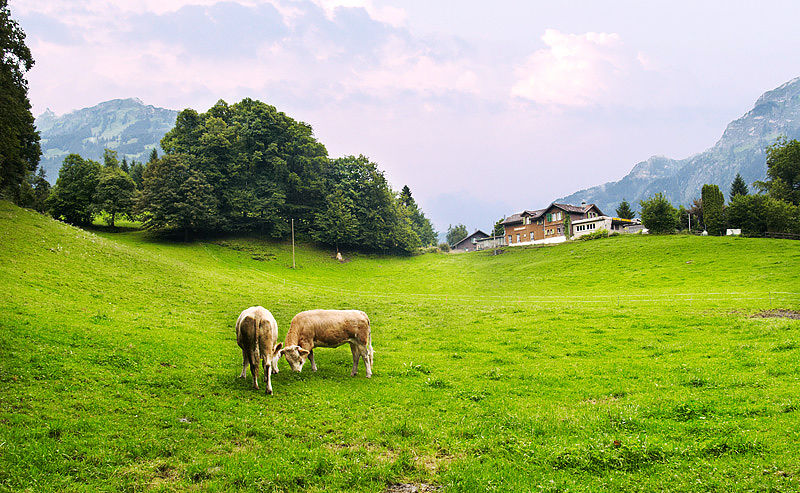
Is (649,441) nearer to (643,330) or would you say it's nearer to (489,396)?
(489,396)

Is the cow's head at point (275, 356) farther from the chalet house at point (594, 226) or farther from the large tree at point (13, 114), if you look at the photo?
the chalet house at point (594, 226)

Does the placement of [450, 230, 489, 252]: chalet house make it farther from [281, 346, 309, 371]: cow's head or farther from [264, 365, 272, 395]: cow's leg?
[264, 365, 272, 395]: cow's leg

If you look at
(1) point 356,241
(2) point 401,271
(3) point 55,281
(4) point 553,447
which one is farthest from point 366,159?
(4) point 553,447

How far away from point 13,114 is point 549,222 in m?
85.0

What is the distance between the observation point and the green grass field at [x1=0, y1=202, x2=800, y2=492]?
25.3 ft

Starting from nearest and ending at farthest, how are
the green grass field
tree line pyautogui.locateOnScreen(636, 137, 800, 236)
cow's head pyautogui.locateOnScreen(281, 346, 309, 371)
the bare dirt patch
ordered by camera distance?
1. the green grass field
2. cow's head pyautogui.locateOnScreen(281, 346, 309, 371)
3. the bare dirt patch
4. tree line pyautogui.locateOnScreen(636, 137, 800, 236)

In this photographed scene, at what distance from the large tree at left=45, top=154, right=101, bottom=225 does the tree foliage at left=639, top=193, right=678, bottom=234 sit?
90152 millimetres

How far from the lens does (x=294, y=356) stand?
1388 centimetres

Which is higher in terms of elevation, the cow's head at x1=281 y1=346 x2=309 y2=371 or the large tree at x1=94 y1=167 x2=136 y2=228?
the large tree at x1=94 y1=167 x2=136 y2=228

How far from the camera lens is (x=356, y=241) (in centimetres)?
7581

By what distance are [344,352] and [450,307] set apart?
1593cm

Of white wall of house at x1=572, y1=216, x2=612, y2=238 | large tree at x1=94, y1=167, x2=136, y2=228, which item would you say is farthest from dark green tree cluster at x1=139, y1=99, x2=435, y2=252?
white wall of house at x1=572, y1=216, x2=612, y2=238

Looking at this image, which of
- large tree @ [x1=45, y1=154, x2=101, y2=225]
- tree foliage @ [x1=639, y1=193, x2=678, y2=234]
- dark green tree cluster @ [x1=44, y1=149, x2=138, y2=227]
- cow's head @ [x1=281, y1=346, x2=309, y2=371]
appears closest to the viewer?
cow's head @ [x1=281, y1=346, x2=309, y2=371]

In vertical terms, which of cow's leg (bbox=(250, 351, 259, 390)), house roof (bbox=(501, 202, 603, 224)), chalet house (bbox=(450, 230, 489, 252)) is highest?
house roof (bbox=(501, 202, 603, 224))
